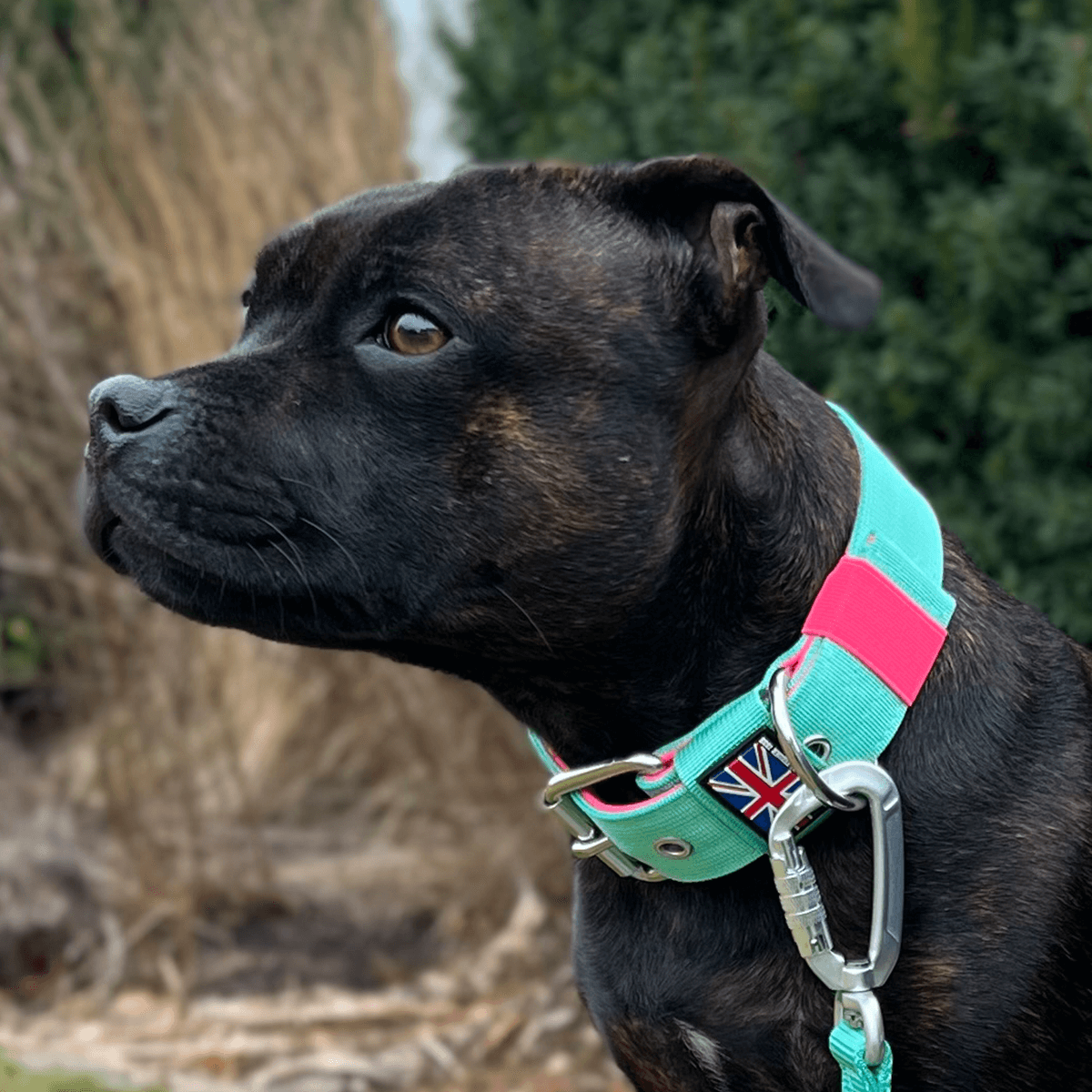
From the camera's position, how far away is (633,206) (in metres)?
Answer: 2.88

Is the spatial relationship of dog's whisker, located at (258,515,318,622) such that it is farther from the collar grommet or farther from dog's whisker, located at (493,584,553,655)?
the collar grommet

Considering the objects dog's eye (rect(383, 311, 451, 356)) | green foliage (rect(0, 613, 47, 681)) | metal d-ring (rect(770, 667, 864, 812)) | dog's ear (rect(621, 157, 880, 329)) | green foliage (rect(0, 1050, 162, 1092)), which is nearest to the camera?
metal d-ring (rect(770, 667, 864, 812))

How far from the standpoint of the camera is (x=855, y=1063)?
2.42 metres

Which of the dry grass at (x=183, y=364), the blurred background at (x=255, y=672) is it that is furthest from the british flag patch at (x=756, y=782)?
the dry grass at (x=183, y=364)

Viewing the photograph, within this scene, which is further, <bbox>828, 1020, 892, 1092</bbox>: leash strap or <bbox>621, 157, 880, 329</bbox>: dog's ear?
<bbox>621, 157, 880, 329</bbox>: dog's ear

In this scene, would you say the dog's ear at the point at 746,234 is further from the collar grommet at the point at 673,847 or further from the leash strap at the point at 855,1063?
the leash strap at the point at 855,1063

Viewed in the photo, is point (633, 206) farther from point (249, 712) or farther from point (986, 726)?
point (249, 712)

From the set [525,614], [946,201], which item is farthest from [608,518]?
[946,201]

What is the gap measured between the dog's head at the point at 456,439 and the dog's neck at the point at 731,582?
0.13 feet

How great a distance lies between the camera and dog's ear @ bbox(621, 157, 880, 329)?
8.43ft

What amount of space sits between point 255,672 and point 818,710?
3758 millimetres

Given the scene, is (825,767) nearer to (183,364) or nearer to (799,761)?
(799,761)

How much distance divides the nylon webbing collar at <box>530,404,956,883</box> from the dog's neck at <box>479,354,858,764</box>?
0.09 metres

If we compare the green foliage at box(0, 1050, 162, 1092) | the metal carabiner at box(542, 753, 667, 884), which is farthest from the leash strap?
the green foliage at box(0, 1050, 162, 1092)
